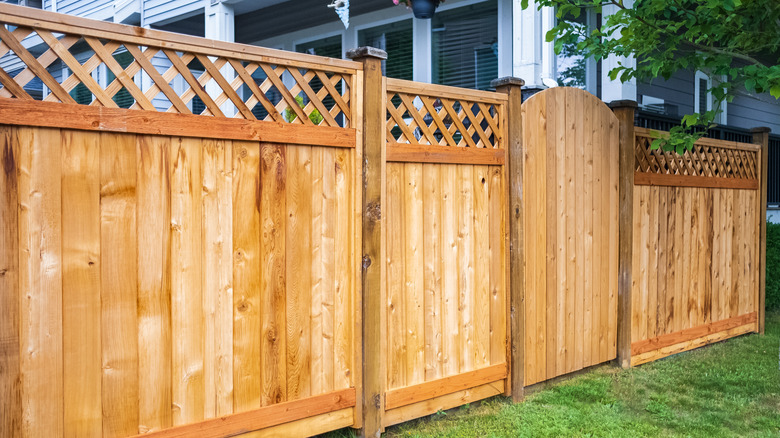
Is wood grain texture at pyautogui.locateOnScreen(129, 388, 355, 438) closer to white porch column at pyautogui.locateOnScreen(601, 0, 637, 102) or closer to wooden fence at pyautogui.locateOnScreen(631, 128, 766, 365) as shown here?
wooden fence at pyautogui.locateOnScreen(631, 128, 766, 365)

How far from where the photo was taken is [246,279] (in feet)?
10.1

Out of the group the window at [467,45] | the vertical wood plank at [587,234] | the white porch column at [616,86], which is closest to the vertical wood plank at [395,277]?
the vertical wood plank at [587,234]

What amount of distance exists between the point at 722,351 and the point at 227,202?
→ 502 centimetres

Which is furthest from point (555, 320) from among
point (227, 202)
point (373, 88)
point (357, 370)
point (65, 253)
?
point (65, 253)

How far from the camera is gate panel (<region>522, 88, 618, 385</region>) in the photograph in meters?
4.49

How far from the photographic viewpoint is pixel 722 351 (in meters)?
6.08

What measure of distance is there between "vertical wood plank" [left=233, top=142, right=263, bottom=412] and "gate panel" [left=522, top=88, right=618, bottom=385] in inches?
79.0

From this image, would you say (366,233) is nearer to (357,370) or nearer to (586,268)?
(357,370)

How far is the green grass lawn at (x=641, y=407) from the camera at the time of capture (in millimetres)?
3859

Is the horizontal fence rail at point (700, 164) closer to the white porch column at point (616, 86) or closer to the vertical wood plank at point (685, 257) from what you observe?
the vertical wood plank at point (685, 257)

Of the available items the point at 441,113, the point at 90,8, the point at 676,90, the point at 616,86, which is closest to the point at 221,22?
the point at 90,8

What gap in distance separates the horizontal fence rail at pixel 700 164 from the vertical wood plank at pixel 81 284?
164 inches

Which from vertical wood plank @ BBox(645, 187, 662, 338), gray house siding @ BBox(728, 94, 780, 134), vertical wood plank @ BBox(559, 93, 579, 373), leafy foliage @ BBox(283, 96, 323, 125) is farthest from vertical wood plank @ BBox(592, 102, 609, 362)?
gray house siding @ BBox(728, 94, 780, 134)

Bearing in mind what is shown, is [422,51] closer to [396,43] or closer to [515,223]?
[396,43]
